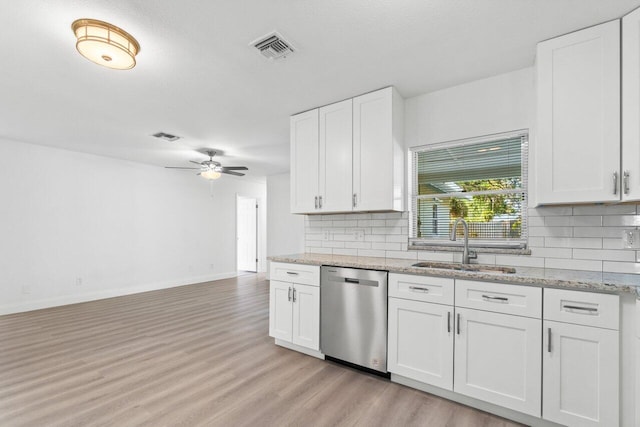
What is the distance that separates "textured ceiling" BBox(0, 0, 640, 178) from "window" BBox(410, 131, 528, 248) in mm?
617

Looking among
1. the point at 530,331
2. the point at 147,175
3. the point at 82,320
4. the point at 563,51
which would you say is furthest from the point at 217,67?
the point at 147,175

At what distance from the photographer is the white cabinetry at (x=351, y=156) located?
2854 mm

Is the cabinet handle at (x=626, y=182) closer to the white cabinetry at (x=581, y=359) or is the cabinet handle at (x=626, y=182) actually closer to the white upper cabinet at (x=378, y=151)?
the white cabinetry at (x=581, y=359)

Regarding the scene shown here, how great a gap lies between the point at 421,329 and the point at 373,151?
5.34 feet

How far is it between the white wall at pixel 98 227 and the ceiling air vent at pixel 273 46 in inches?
185

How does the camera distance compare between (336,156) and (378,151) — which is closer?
(378,151)

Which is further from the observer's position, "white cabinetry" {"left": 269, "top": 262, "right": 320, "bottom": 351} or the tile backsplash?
"white cabinetry" {"left": 269, "top": 262, "right": 320, "bottom": 351}

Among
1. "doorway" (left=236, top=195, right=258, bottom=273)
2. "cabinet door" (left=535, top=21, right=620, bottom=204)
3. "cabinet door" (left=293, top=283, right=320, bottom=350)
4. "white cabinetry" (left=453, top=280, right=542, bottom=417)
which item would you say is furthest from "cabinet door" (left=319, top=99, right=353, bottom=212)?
"doorway" (left=236, top=195, right=258, bottom=273)

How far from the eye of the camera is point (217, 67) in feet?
8.25

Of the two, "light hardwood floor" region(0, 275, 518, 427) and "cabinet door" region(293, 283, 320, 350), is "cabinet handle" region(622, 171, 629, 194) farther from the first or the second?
"cabinet door" region(293, 283, 320, 350)

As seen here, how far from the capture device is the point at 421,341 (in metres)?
2.28

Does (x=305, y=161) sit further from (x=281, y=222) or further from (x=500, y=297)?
(x=281, y=222)

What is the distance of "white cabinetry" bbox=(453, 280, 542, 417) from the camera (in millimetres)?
1866

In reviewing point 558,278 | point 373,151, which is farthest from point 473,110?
point 558,278
